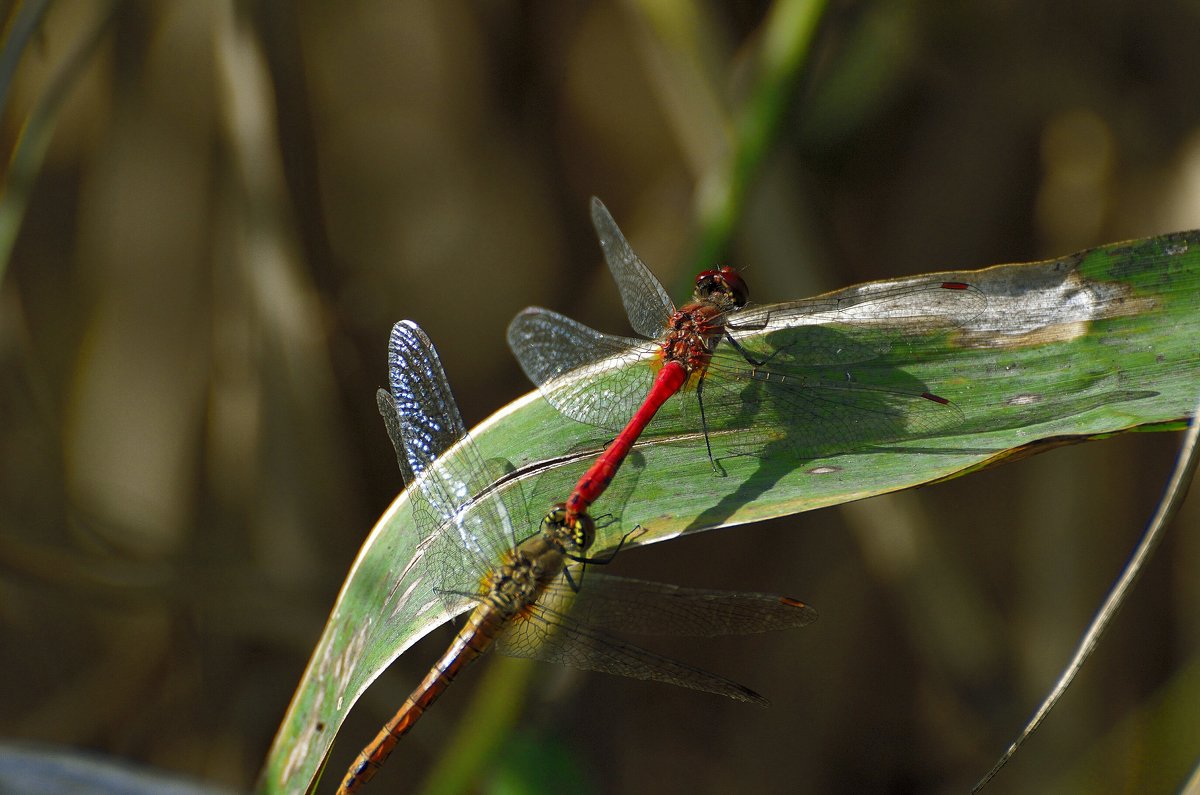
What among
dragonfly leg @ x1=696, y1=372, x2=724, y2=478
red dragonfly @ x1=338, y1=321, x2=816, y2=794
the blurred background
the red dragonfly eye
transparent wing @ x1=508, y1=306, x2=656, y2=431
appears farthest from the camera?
the blurred background

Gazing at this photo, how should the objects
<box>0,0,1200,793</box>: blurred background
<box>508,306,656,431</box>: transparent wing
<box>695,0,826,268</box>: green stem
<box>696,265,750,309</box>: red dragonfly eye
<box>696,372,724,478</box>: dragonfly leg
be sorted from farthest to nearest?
<box>0,0,1200,793</box>: blurred background
<box>696,265,750,309</box>: red dragonfly eye
<box>695,0,826,268</box>: green stem
<box>508,306,656,431</box>: transparent wing
<box>696,372,724,478</box>: dragonfly leg

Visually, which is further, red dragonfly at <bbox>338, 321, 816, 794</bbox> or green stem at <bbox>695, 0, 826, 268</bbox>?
green stem at <bbox>695, 0, 826, 268</bbox>

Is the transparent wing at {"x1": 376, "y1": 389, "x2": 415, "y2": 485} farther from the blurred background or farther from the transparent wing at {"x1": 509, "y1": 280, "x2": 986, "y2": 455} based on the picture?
the blurred background

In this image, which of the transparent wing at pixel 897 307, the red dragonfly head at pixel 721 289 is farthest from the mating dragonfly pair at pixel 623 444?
the red dragonfly head at pixel 721 289

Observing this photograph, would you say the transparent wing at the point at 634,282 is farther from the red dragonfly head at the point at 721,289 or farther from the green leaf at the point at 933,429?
the green leaf at the point at 933,429

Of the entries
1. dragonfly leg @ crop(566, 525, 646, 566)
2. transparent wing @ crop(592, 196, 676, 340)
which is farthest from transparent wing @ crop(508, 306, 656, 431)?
dragonfly leg @ crop(566, 525, 646, 566)

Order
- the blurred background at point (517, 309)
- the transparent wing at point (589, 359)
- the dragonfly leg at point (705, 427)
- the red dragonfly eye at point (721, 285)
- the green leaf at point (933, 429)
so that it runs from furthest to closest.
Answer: the blurred background at point (517, 309) → the red dragonfly eye at point (721, 285) → the transparent wing at point (589, 359) → the dragonfly leg at point (705, 427) → the green leaf at point (933, 429)

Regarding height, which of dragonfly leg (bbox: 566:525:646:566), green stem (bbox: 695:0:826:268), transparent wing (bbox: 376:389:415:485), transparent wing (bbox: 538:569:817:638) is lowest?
transparent wing (bbox: 538:569:817:638)
